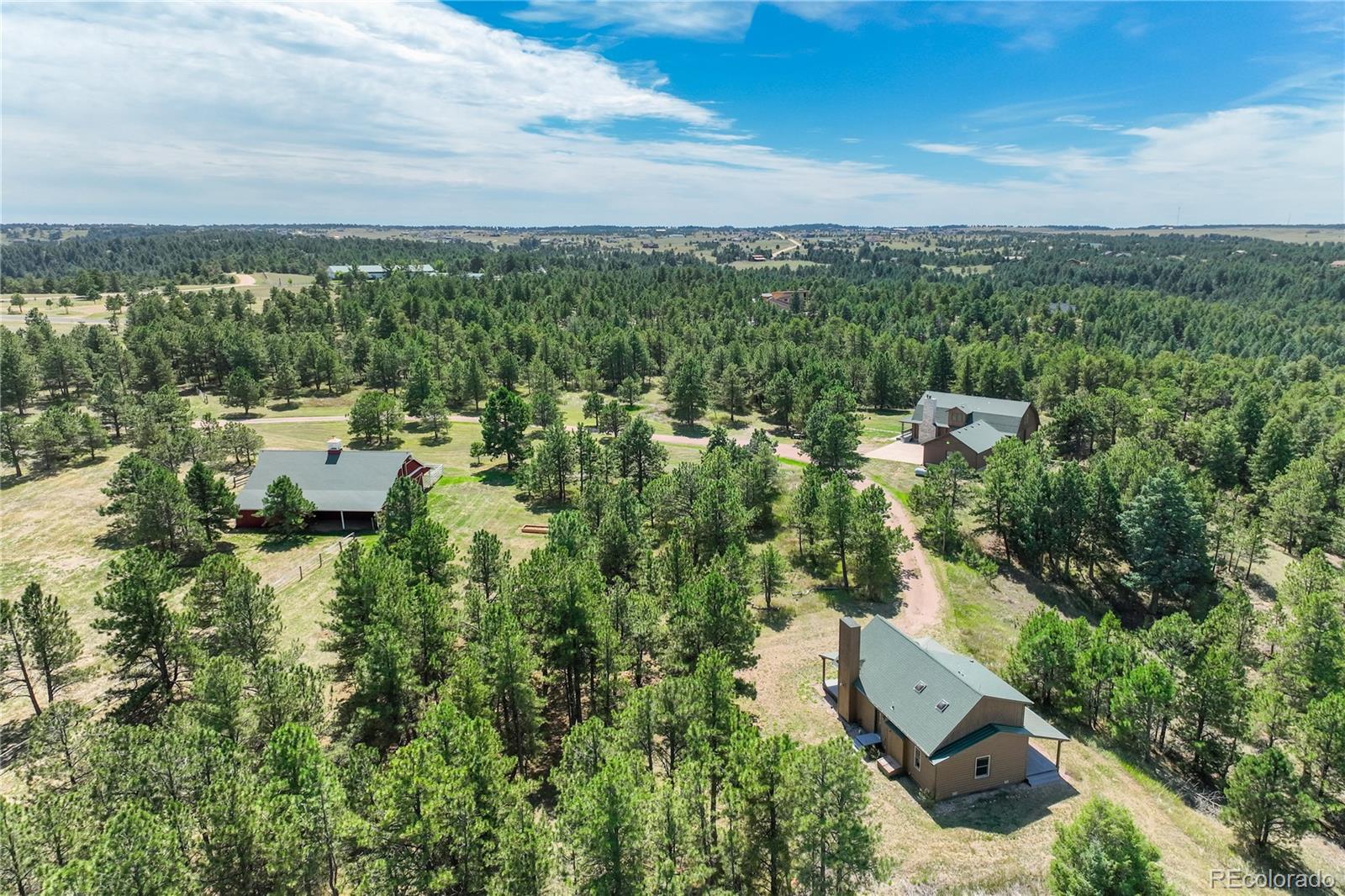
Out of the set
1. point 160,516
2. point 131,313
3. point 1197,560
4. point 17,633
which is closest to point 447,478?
point 160,516

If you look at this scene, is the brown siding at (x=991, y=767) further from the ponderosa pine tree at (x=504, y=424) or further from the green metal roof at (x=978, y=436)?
the ponderosa pine tree at (x=504, y=424)

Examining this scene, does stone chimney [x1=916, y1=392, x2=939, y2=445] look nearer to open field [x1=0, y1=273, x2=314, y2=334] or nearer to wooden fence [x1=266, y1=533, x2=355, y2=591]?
wooden fence [x1=266, y1=533, x2=355, y2=591]

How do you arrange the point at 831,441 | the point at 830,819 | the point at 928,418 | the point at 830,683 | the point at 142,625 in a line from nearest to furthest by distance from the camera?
the point at 830,819
the point at 142,625
the point at 830,683
the point at 831,441
the point at 928,418

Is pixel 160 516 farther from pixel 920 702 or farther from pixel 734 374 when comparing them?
pixel 734 374

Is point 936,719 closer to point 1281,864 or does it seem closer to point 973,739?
point 973,739

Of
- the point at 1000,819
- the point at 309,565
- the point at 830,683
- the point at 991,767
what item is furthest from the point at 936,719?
the point at 309,565

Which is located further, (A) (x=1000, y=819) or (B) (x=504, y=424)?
(B) (x=504, y=424)

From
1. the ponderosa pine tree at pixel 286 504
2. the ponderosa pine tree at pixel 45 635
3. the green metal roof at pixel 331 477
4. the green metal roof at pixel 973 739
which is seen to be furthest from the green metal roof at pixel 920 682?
the ponderosa pine tree at pixel 286 504

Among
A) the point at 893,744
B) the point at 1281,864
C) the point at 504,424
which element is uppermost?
the point at 504,424
